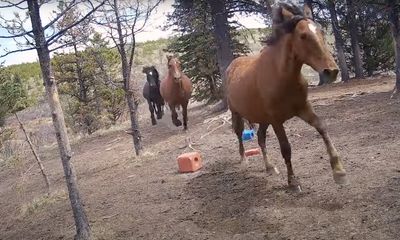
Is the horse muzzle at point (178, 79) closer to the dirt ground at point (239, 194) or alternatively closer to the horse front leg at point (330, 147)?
the dirt ground at point (239, 194)

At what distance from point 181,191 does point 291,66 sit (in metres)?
2.91

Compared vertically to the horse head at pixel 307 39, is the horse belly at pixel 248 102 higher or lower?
lower

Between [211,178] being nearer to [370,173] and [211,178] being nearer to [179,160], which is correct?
[179,160]

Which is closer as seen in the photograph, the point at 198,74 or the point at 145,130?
the point at 145,130

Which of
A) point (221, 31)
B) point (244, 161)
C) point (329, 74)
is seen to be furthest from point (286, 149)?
point (221, 31)

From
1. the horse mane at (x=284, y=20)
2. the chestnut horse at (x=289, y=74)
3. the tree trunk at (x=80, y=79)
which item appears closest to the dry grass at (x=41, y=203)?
the chestnut horse at (x=289, y=74)

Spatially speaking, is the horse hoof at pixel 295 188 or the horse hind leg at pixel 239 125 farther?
the horse hind leg at pixel 239 125

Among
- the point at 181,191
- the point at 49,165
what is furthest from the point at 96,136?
the point at 181,191

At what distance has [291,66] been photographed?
5.18m

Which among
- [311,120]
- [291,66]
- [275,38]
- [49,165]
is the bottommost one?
[49,165]

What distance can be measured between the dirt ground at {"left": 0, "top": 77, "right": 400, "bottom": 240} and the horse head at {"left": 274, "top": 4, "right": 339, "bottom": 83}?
1.48 meters

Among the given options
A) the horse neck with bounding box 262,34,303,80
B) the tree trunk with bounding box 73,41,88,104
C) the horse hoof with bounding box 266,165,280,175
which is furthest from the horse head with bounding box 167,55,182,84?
the tree trunk with bounding box 73,41,88,104

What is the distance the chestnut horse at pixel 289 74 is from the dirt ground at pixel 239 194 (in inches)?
19.0

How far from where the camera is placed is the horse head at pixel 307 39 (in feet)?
14.8
